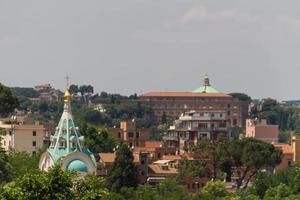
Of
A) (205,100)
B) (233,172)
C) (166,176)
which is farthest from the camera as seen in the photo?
(205,100)

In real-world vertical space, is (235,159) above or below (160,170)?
above

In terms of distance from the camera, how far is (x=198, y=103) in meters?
155

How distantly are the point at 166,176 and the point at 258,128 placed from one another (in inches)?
1612

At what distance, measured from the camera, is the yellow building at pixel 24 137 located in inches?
3118

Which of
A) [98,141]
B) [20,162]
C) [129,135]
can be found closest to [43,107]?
[129,135]

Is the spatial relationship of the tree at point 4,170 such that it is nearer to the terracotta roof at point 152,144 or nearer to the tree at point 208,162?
the tree at point 208,162

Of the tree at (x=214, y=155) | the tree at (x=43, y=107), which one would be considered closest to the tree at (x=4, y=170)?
the tree at (x=214, y=155)

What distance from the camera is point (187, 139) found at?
9756 cm

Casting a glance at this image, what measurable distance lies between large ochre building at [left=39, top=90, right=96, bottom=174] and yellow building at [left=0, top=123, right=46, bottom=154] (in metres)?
8.18

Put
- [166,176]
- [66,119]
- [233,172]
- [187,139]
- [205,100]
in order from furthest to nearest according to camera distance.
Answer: [205,100], [187,139], [233,172], [166,176], [66,119]

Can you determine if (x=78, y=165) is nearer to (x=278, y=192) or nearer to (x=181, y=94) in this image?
(x=278, y=192)

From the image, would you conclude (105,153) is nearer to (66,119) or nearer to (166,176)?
(166,176)

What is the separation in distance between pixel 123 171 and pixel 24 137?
1001 centimetres

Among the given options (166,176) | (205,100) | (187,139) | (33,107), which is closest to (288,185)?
(166,176)
